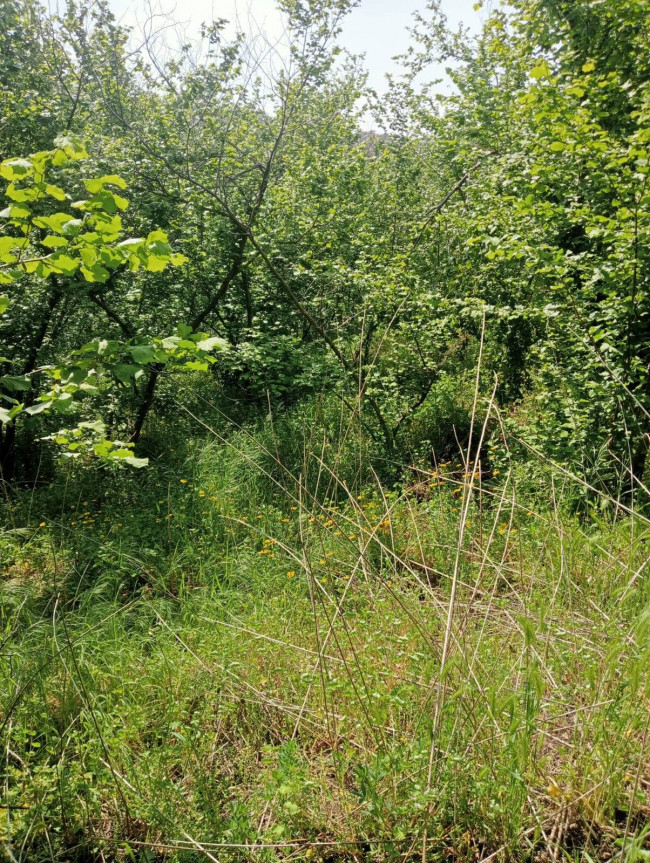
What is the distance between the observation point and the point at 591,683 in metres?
1.82

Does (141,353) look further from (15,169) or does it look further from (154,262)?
(15,169)

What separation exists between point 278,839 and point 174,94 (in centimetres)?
622

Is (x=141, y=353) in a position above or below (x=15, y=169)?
below

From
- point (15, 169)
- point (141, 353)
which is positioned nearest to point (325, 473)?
point (141, 353)

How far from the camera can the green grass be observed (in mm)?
1643

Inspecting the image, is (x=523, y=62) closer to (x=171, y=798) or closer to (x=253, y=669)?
(x=253, y=669)

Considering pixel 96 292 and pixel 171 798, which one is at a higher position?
pixel 96 292

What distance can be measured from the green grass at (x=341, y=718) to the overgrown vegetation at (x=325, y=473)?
0.06ft

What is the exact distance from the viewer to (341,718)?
2.00 m

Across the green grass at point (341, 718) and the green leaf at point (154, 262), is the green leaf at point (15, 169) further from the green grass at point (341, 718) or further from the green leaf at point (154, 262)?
the green grass at point (341, 718)

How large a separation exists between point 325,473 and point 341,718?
10.4 feet

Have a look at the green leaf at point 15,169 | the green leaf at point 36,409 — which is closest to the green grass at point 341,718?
the green leaf at point 36,409

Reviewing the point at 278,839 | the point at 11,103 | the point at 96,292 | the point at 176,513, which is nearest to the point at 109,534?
the point at 176,513

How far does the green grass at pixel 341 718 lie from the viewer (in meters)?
1.64
